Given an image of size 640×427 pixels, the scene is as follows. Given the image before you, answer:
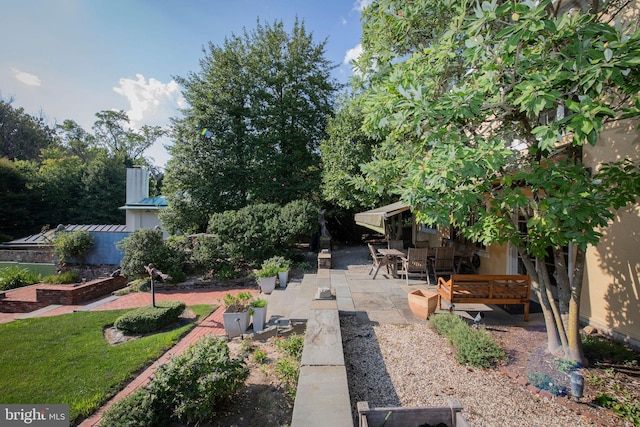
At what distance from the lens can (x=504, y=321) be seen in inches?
231

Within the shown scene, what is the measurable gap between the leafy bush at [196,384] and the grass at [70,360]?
170 centimetres

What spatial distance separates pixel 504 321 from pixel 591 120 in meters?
4.88

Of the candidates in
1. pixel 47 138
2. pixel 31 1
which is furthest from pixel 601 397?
pixel 47 138

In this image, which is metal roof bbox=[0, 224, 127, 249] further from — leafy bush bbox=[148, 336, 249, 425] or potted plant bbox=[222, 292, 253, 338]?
leafy bush bbox=[148, 336, 249, 425]

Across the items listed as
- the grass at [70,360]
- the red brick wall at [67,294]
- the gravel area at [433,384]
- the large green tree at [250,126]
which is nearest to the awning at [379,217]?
the gravel area at [433,384]

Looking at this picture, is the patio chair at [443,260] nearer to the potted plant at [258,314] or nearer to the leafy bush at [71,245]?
the potted plant at [258,314]

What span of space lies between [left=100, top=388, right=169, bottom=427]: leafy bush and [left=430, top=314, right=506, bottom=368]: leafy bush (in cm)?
453

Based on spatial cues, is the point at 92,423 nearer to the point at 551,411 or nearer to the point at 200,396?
→ the point at 200,396

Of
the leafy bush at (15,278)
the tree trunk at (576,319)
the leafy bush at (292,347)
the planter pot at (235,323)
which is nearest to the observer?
the tree trunk at (576,319)

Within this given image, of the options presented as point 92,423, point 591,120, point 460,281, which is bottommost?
point 92,423

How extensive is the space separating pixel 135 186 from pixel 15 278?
30.8 feet

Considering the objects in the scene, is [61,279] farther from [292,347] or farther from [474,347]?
[474,347]

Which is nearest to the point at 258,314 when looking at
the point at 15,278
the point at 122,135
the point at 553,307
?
the point at 553,307

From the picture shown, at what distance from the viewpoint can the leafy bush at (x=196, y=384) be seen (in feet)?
11.8
